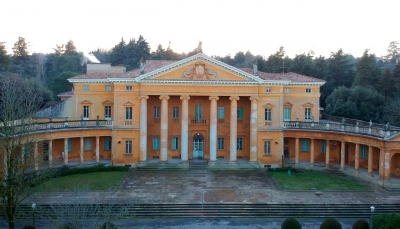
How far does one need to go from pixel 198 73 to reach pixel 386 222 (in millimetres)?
24502

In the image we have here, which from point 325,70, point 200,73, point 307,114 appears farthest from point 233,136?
point 325,70

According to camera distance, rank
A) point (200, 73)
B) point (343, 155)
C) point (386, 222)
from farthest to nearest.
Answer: point (200, 73), point (343, 155), point (386, 222)

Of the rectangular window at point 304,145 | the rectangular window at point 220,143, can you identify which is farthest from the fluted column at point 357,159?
the rectangular window at point 220,143

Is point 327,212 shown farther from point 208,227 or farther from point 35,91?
point 35,91

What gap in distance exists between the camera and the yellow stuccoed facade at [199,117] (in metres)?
41.3

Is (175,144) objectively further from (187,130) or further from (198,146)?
(187,130)

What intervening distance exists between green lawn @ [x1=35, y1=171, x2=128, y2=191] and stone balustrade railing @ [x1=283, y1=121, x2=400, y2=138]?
2026cm

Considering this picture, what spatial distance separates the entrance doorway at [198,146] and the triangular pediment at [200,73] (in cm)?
788

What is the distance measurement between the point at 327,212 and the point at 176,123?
22.0 m

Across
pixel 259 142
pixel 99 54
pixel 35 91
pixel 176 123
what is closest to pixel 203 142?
pixel 176 123

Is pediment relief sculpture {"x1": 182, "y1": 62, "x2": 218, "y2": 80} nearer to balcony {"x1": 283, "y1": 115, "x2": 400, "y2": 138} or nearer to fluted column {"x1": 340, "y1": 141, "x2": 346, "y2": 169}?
balcony {"x1": 283, "y1": 115, "x2": 400, "y2": 138}

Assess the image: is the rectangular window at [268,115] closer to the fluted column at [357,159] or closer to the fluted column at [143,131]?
the fluted column at [357,159]

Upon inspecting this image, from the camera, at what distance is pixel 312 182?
3606 centimetres

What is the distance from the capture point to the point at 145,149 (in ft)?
139
